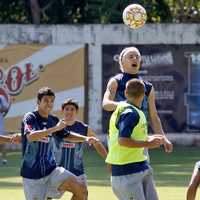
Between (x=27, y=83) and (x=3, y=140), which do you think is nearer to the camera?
(x=3, y=140)

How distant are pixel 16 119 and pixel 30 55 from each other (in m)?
1.72

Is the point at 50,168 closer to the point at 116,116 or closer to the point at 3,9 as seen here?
the point at 116,116

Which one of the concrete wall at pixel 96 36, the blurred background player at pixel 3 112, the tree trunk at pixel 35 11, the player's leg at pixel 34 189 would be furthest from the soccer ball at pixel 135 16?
the tree trunk at pixel 35 11

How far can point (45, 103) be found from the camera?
11.1 metres

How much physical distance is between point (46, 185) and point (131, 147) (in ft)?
6.72

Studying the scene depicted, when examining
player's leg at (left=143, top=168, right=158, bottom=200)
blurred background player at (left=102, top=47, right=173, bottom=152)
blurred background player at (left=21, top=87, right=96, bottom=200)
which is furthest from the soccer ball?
player's leg at (left=143, top=168, right=158, bottom=200)

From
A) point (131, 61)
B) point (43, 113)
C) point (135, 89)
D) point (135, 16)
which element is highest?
point (135, 16)

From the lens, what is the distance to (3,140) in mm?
11477

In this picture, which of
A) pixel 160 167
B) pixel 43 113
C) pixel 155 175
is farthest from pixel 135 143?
pixel 160 167

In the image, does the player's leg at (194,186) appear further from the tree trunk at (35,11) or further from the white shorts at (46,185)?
the tree trunk at (35,11)

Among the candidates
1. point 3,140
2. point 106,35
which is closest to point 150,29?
point 106,35

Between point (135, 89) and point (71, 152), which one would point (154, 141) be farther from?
point (71, 152)

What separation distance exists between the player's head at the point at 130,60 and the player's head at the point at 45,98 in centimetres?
86

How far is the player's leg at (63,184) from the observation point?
37.0 feet
